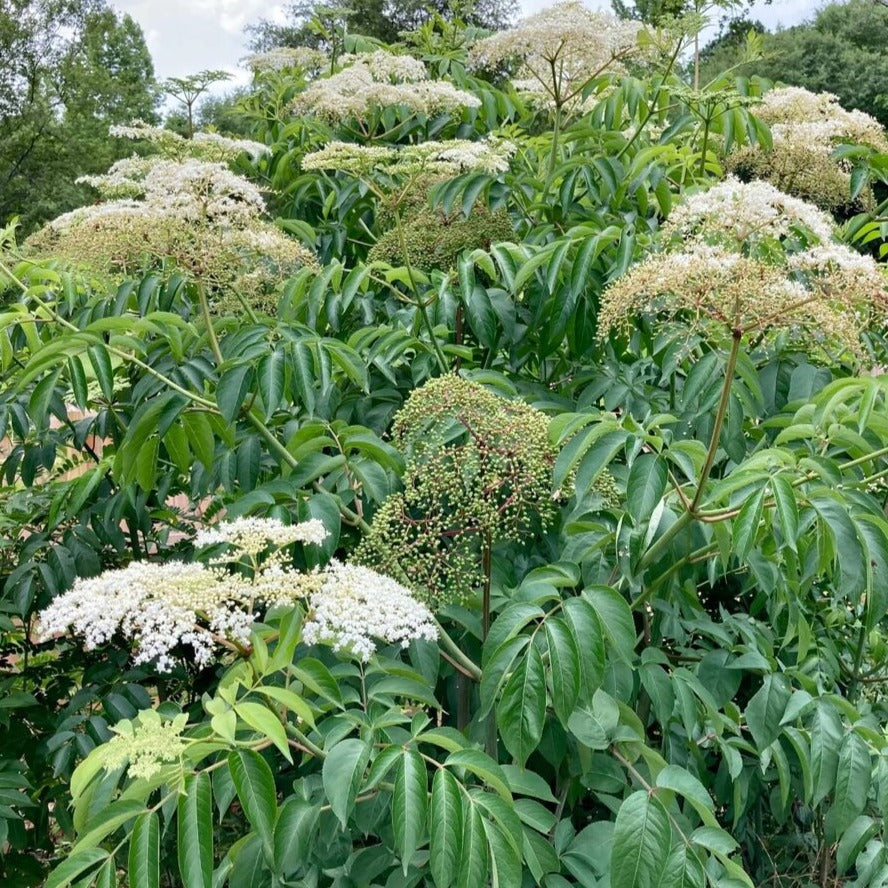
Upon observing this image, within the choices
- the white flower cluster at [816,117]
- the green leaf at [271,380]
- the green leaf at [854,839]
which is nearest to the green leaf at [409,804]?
the green leaf at [271,380]

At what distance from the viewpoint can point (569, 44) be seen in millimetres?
3369

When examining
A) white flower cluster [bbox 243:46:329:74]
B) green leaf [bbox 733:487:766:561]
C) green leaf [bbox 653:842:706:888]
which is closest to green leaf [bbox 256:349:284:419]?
green leaf [bbox 733:487:766:561]

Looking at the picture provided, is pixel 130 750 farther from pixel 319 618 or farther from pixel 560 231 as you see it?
pixel 560 231

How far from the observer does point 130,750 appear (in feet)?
4.50

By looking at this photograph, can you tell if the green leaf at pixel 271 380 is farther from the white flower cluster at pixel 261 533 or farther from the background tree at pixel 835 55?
the background tree at pixel 835 55

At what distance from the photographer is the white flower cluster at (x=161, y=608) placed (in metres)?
1.50

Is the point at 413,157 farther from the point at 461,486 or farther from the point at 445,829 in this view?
the point at 445,829

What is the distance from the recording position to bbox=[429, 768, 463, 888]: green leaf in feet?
4.83

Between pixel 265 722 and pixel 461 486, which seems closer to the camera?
pixel 265 722

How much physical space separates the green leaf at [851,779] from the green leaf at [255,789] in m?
1.45

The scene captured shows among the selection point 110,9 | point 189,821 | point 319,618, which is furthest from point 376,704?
point 110,9

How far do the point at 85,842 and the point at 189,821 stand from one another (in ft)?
0.67

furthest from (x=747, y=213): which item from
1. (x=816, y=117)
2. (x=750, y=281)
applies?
(x=816, y=117)

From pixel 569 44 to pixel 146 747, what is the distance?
2920mm
